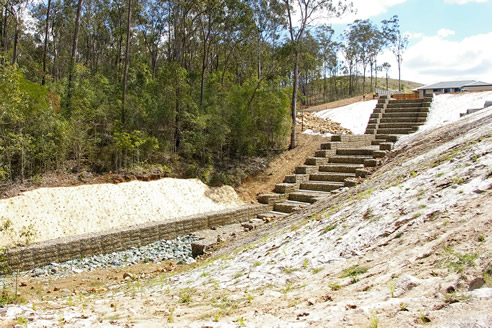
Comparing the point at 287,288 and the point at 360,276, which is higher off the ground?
the point at 360,276

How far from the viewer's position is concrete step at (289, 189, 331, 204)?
10.2 m

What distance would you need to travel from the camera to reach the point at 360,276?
304 centimetres

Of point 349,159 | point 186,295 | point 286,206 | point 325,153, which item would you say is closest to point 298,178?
point 325,153

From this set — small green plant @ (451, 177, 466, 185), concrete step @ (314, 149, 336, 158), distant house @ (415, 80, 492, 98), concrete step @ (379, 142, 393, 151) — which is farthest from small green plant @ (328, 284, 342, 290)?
distant house @ (415, 80, 492, 98)

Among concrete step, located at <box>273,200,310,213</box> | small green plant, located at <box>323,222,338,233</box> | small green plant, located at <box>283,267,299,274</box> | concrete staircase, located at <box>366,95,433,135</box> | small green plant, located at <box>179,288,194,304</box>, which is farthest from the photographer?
concrete staircase, located at <box>366,95,433,135</box>

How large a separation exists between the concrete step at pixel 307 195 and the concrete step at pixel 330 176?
0.69m

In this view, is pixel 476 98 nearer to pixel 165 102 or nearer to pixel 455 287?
pixel 165 102

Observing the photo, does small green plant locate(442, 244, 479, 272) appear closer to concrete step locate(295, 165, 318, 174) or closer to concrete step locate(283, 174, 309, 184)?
concrete step locate(283, 174, 309, 184)

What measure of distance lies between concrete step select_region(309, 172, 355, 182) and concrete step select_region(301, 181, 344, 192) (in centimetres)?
24

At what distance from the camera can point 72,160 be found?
1036 cm

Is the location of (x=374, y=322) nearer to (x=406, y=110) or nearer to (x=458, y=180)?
(x=458, y=180)

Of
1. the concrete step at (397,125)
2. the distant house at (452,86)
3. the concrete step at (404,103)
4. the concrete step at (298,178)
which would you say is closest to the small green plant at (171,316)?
the concrete step at (298,178)

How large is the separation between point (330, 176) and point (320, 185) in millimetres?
477

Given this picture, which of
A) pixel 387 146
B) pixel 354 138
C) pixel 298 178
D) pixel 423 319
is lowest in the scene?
pixel 298 178
